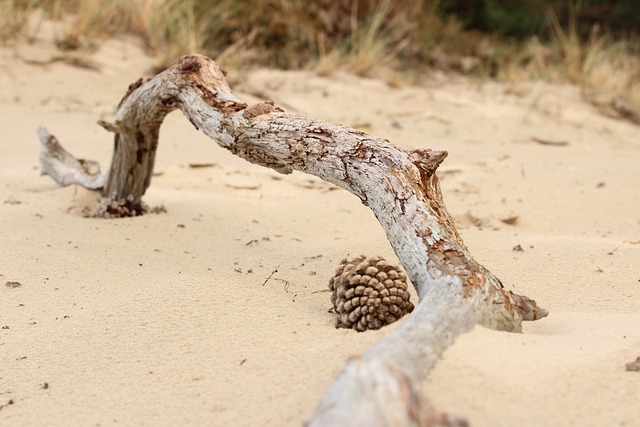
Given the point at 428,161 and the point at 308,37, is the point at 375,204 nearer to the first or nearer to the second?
the point at 428,161

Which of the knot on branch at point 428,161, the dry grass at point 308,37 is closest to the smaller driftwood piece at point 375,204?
the knot on branch at point 428,161

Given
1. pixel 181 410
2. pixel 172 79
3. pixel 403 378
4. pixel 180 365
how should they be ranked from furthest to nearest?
pixel 172 79
pixel 180 365
pixel 181 410
pixel 403 378

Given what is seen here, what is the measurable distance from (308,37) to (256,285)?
5.78 metres

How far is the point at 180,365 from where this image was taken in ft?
6.51

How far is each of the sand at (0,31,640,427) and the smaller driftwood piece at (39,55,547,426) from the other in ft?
0.28

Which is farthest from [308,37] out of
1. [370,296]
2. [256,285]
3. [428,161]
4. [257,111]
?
[370,296]

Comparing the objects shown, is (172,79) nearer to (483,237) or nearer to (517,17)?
(483,237)

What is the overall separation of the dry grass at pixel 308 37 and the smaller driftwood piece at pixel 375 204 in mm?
3491

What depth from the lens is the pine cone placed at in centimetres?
209

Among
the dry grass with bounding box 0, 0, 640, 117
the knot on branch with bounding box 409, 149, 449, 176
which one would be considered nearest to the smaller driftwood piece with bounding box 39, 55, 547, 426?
the knot on branch with bounding box 409, 149, 449, 176

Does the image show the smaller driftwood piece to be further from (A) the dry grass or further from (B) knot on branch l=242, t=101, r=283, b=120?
(A) the dry grass

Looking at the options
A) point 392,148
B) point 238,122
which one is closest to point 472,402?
point 392,148

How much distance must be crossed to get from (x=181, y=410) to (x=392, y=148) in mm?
1001

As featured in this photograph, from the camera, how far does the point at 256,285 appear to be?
8.41 feet
